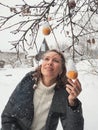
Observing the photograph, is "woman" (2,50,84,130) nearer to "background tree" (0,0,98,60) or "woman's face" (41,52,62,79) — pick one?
"woman's face" (41,52,62,79)

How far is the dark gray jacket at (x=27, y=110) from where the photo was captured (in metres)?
2.84

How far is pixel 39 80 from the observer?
9.62 ft

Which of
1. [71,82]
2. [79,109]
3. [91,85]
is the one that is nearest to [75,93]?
[71,82]

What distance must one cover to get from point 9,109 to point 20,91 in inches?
6.3

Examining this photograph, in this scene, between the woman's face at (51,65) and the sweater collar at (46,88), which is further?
the sweater collar at (46,88)

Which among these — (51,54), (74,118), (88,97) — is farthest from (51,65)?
(88,97)

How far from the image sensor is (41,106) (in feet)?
9.55

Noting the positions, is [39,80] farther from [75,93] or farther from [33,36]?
[33,36]

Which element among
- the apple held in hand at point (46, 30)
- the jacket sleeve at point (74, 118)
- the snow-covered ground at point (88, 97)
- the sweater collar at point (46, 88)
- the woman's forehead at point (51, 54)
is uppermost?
the apple held in hand at point (46, 30)

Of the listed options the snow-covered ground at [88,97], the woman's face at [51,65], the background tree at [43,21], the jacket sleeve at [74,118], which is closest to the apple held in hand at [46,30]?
the background tree at [43,21]

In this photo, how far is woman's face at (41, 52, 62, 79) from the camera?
109 inches

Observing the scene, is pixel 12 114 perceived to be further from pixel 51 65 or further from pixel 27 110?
pixel 51 65

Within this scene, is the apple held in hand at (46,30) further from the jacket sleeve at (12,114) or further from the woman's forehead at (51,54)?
the jacket sleeve at (12,114)

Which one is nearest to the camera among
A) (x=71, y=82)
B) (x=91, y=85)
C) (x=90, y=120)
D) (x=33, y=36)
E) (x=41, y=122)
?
(x=33, y=36)
